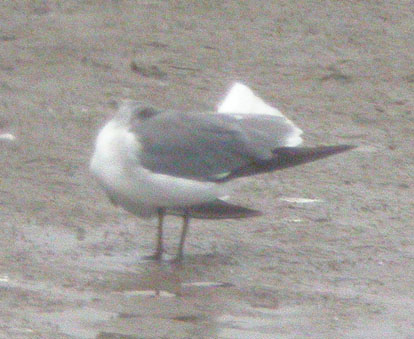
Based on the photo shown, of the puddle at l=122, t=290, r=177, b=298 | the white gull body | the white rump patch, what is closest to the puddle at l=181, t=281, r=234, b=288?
the puddle at l=122, t=290, r=177, b=298

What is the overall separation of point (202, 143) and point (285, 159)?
0.39m

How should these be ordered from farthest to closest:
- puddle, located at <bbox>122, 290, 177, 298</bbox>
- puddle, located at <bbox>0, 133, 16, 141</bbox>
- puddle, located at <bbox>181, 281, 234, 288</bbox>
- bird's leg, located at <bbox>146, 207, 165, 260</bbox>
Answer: puddle, located at <bbox>0, 133, 16, 141</bbox> < bird's leg, located at <bbox>146, 207, 165, 260</bbox> < puddle, located at <bbox>181, 281, 234, 288</bbox> < puddle, located at <bbox>122, 290, 177, 298</bbox>

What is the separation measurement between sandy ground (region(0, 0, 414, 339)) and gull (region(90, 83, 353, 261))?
26cm

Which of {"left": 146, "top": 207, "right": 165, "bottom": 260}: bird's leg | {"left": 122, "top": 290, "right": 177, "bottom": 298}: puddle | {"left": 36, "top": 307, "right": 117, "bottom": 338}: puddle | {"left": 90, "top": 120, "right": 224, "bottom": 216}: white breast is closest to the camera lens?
{"left": 36, "top": 307, "right": 117, "bottom": 338}: puddle

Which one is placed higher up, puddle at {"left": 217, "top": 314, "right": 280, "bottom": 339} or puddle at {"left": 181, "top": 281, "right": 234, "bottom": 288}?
puddle at {"left": 181, "top": 281, "right": 234, "bottom": 288}

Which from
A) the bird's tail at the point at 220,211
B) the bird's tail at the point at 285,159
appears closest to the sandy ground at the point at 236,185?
the bird's tail at the point at 220,211

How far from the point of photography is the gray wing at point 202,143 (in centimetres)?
598

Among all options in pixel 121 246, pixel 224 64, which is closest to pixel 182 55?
pixel 224 64

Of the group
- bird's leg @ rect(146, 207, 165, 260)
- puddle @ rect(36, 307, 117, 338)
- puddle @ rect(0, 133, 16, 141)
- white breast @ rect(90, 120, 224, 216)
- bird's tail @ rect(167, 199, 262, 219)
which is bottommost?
puddle @ rect(36, 307, 117, 338)

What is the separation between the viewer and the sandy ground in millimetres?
5324

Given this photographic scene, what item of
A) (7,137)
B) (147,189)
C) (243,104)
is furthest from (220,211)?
(7,137)

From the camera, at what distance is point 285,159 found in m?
6.12

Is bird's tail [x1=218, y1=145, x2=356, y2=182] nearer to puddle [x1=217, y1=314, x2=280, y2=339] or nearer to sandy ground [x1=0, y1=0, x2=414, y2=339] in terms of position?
sandy ground [x1=0, y1=0, x2=414, y2=339]

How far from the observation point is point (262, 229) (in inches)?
255
